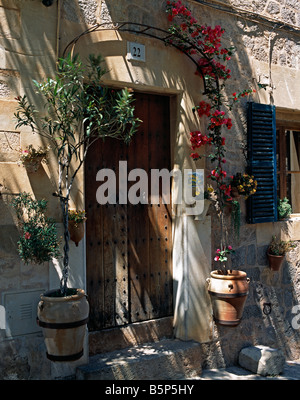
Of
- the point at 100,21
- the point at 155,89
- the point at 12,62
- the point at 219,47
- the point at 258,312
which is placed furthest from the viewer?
the point at 258,312

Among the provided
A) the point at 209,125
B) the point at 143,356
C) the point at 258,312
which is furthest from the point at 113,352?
the point at 209,125

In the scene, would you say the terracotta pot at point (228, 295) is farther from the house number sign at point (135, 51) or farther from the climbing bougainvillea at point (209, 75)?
the house number sign at point (135, 51)

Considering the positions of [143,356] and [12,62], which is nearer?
[12,62]

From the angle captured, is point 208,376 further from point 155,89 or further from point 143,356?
point 155,89

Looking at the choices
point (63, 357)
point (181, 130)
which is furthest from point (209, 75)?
point (63, 357)

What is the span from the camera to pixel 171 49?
4426mm

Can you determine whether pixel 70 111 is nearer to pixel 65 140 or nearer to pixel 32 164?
pixel 65 140

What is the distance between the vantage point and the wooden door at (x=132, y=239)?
4.16 metres

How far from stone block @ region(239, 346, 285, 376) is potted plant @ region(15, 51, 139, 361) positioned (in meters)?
2.14

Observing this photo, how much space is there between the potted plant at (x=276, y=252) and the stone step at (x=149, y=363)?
1.35 metres

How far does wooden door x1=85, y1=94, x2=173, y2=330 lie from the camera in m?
4.16

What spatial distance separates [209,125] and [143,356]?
7.59ft

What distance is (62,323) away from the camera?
320 centimetres

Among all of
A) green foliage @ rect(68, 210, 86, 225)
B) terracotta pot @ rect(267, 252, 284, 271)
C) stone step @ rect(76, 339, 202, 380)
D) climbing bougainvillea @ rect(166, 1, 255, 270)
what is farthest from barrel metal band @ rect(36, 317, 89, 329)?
terracotta pot @ rect(267, 252, 284, 271)
